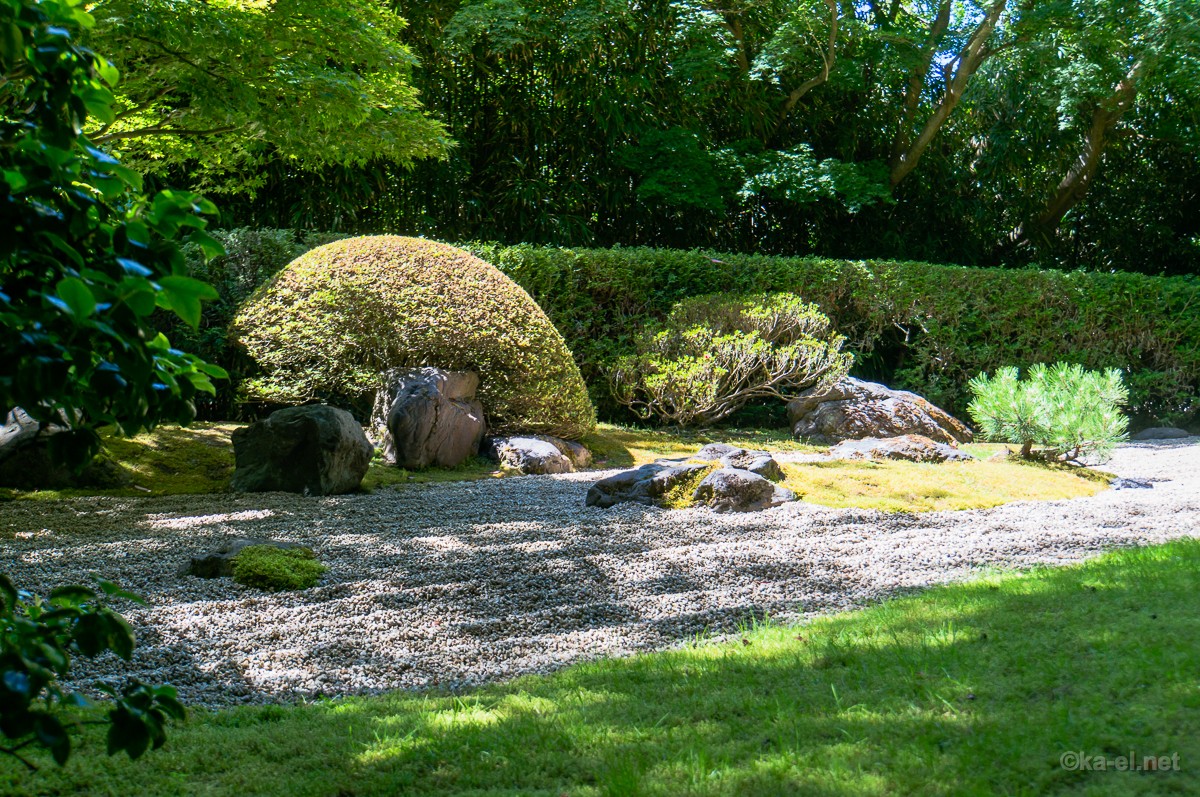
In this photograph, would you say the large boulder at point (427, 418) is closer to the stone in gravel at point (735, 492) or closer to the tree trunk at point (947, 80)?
the stone in gravel at point (735, 492)

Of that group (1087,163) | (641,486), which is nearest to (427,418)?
(641,486)

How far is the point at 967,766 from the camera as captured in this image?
1.97 metres

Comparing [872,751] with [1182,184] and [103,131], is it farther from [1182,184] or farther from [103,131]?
[1182,184]

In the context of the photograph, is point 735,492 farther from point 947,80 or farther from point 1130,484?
point 947,80

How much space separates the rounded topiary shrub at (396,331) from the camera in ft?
25.8

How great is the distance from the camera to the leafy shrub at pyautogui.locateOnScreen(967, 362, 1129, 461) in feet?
23.8

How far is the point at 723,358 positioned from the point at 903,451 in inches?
96.8

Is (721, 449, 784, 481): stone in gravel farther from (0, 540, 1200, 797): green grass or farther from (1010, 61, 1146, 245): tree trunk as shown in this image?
(1010, 61, 1146, 245): tree trunk

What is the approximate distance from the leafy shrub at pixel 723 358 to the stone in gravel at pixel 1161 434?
13.8 feet

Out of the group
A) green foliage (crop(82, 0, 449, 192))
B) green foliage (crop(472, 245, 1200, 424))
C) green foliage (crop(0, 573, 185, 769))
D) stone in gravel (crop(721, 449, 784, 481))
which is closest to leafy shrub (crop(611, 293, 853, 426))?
green foliage (crop(472, 245, 1200, 424))

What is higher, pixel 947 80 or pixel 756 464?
pixel 947 80

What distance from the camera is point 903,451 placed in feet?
26.2

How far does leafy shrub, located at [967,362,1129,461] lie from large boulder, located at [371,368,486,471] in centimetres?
436

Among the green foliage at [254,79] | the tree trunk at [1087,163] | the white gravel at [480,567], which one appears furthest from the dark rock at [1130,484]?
the tree trunk at [1087,163]
